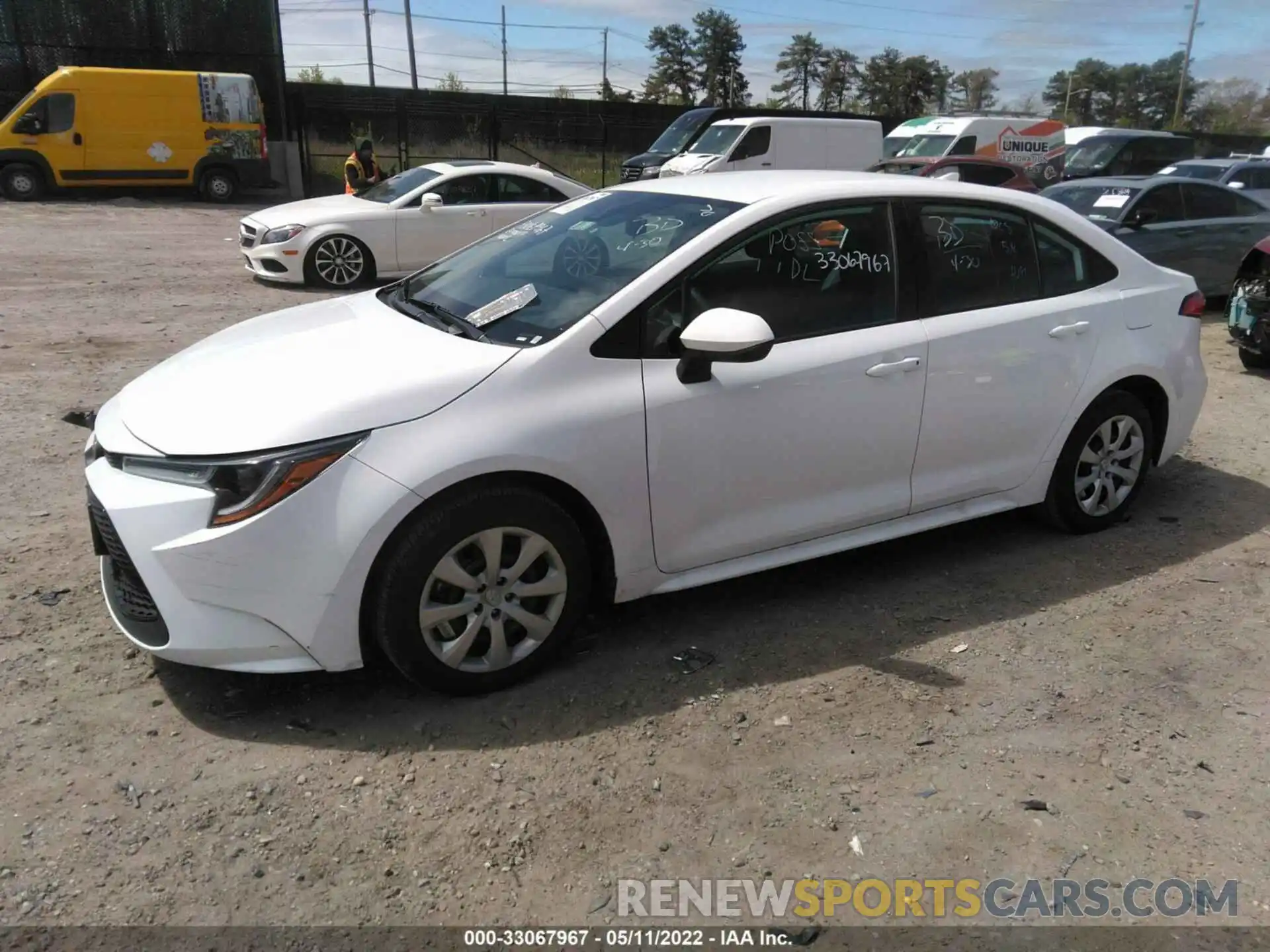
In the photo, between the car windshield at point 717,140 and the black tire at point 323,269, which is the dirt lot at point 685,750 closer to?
the black tire at point 323,269

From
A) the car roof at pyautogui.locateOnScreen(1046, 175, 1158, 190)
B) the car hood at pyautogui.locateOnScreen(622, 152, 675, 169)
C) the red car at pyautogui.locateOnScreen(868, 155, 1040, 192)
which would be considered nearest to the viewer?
the car roof at pyautogui.locateOnScreen(1046, 175, 1158, 190)

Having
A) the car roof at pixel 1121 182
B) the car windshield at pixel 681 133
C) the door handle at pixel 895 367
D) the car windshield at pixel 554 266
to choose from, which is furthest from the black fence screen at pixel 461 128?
the door handle at pixel 895 367

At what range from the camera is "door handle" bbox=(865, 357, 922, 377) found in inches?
147

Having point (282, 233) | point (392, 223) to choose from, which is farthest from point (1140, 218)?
point (282, 233)

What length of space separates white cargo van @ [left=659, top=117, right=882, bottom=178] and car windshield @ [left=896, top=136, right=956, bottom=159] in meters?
0.93

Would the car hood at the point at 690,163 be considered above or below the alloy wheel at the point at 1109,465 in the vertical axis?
above

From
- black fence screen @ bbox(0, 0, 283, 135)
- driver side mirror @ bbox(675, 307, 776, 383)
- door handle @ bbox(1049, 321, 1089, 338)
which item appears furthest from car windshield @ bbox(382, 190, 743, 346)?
black fence screen @ bbox(0, 0, 283, 135)

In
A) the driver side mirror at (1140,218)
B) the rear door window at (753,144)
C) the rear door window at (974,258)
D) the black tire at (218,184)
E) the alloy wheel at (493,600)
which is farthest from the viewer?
the black tire at (218,184)

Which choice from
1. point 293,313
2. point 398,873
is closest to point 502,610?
point 398,873

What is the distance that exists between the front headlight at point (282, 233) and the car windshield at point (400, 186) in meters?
1.10

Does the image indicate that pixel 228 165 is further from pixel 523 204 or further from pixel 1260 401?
pixel 1260 401

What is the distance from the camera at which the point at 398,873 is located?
255cm

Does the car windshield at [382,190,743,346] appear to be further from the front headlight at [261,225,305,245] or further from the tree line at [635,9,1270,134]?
the tree line at [635,9,1270,134]

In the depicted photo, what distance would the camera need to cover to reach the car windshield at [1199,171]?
52.1 feet
